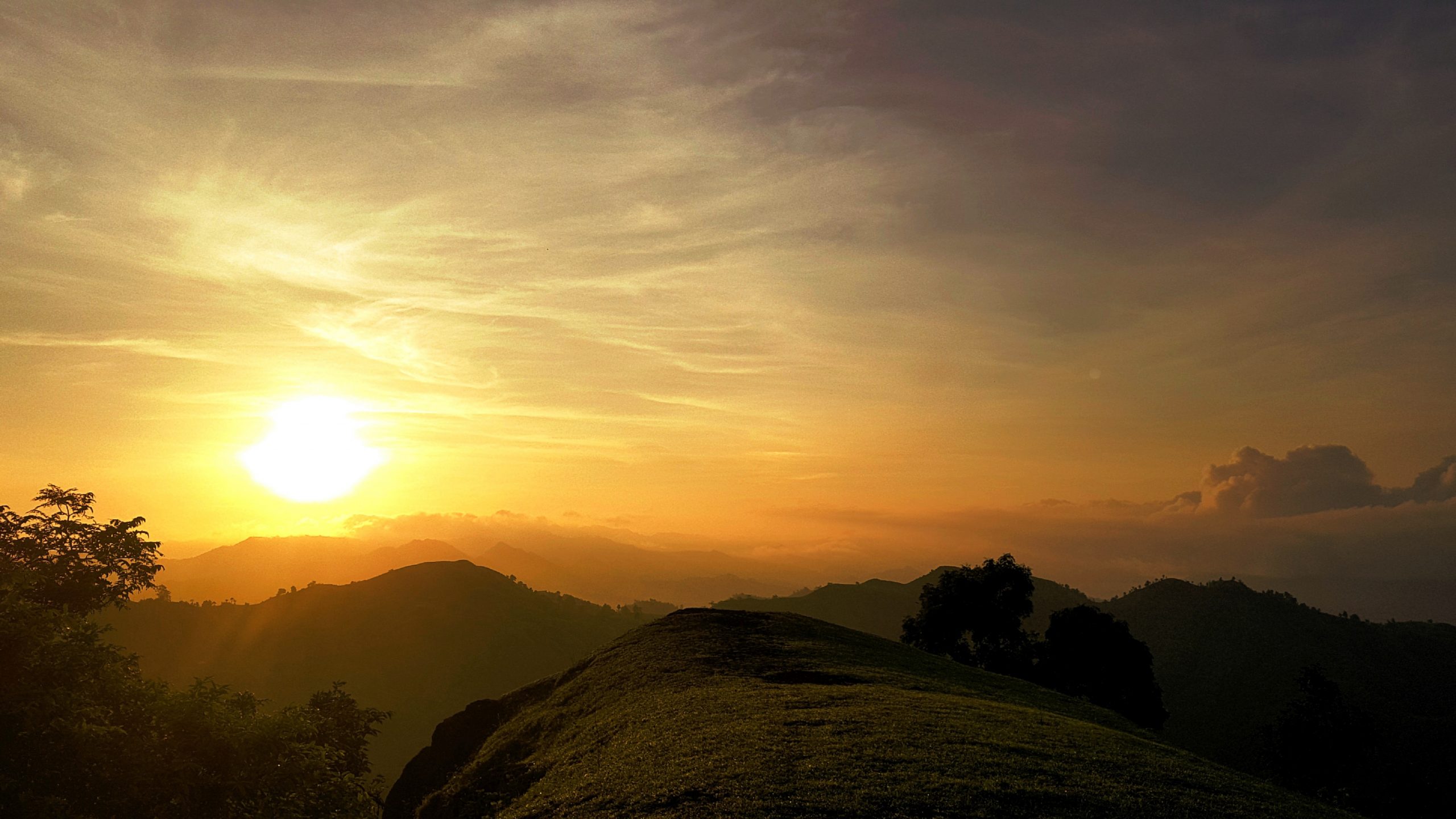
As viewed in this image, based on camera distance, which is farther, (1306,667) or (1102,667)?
(1306,667)

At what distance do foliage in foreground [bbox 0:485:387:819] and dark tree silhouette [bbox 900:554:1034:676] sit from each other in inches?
2726

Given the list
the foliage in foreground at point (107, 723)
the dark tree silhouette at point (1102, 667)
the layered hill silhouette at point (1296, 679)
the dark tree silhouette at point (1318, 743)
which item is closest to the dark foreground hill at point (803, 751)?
the foliage in foreground at point (107, 723)

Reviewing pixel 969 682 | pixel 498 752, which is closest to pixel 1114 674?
pixel 969 682

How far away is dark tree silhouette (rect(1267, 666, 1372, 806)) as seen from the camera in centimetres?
7750

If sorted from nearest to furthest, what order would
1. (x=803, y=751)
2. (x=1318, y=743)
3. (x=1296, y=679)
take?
(x=803, y=751), (x=1318, y=743), (x=1296, y=679)

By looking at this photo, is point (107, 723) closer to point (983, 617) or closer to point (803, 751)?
point (803, 751)

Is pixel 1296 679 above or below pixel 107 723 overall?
below

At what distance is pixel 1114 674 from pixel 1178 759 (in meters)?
61.2

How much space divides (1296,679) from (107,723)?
541ft

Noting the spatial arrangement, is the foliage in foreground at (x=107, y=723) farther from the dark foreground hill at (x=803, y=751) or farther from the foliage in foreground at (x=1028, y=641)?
the foliage in foreground at (x=1028, y=641)

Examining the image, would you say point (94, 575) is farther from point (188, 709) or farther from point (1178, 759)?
point (1178, 759)

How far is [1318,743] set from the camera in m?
77.9

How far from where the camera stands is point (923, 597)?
316 feet

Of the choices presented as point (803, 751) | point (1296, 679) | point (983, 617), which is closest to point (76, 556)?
point (803, 751)
